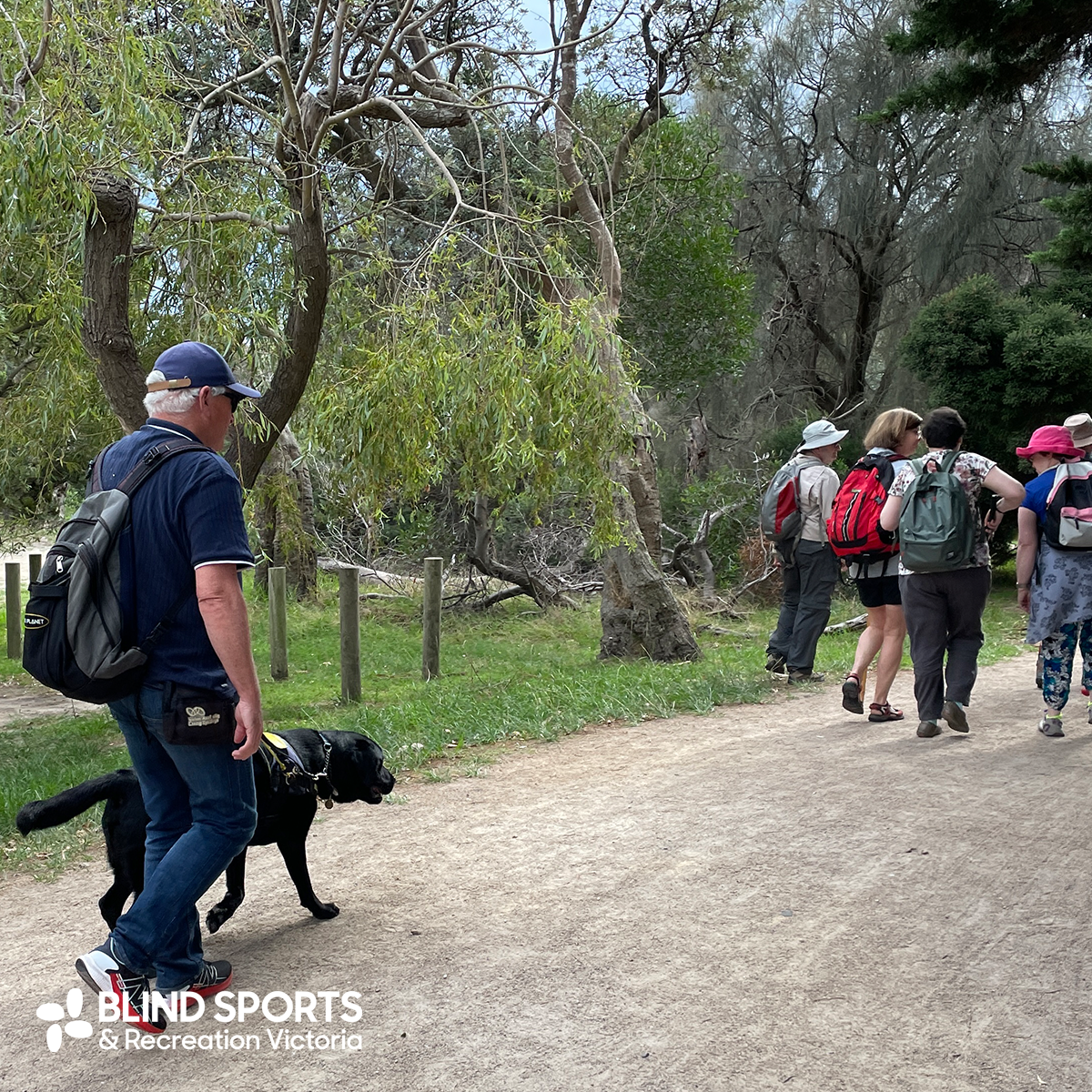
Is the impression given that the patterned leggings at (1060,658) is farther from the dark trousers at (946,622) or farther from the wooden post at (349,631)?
the wooden post at (349,631)

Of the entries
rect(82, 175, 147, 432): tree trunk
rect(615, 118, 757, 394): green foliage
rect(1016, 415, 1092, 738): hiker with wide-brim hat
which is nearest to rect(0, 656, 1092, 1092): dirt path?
rect(1016, 415, 1092, 738): hiker with wide-brim hat

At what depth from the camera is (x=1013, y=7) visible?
18.7 feet

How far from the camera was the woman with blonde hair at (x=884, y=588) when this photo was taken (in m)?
7.14

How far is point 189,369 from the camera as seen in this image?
3432 mm

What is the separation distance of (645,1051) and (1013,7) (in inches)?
204

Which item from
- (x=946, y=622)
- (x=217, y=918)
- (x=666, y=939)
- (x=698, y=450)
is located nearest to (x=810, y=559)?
(x=946, y=622)

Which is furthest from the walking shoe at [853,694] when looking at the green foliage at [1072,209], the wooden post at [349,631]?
the wooden post at [349,631]

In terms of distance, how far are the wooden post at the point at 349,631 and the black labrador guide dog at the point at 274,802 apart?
5608mm

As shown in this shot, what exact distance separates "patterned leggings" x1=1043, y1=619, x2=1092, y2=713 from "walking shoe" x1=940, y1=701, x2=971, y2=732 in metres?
0.59

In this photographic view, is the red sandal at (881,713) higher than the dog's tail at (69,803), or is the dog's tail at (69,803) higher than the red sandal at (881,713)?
the dog's tail at (69,803)

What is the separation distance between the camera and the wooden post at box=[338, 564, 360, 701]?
32.1 feet

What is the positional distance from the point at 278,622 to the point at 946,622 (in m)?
7.71

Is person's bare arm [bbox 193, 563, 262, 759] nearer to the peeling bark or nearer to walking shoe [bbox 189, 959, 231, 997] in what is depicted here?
walking shoe [bbox 189, 959, 231, 997]

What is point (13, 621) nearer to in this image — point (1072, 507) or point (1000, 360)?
point (1072, 507)
